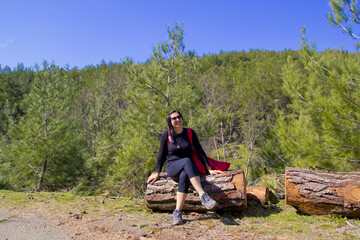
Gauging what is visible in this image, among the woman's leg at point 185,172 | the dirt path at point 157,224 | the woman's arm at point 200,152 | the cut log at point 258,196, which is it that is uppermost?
the woman's arm at point 200,152

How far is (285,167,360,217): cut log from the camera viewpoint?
3211 millimetres

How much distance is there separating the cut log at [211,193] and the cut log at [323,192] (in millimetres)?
708

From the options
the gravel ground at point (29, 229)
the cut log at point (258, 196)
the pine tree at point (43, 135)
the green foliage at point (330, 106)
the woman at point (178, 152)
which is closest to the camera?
the gravel ground at point (29, 229)

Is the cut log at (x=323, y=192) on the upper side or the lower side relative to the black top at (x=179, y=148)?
lower

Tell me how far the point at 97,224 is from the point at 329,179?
3115 millimetres

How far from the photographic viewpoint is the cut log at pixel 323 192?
321 centimetres

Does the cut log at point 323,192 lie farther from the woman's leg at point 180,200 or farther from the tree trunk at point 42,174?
the tree trunk at point 42,174

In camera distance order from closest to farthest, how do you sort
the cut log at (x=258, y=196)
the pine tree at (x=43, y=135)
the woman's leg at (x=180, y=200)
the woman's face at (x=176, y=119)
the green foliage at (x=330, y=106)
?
the woman's leg at (x=180, y=200)
the woman's face at (x=176, y=119)
the cut log at (x=258, y=196)
the green foliage at (x=330, y=106)
the pine tree at (x=43, y=135)

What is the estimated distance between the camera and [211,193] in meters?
3.44

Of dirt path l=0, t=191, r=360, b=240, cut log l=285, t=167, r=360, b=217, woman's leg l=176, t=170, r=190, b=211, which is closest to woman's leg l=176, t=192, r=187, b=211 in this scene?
woman's leg l=176, t=170, r=190, b=211

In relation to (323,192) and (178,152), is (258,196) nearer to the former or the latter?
(323,192)

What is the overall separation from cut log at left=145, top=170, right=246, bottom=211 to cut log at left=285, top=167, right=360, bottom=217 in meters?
0.71

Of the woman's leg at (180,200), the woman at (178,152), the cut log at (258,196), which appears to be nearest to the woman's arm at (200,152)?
the woman at (178,152)

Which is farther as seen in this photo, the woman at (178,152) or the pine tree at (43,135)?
the pine tree at (43,135)
